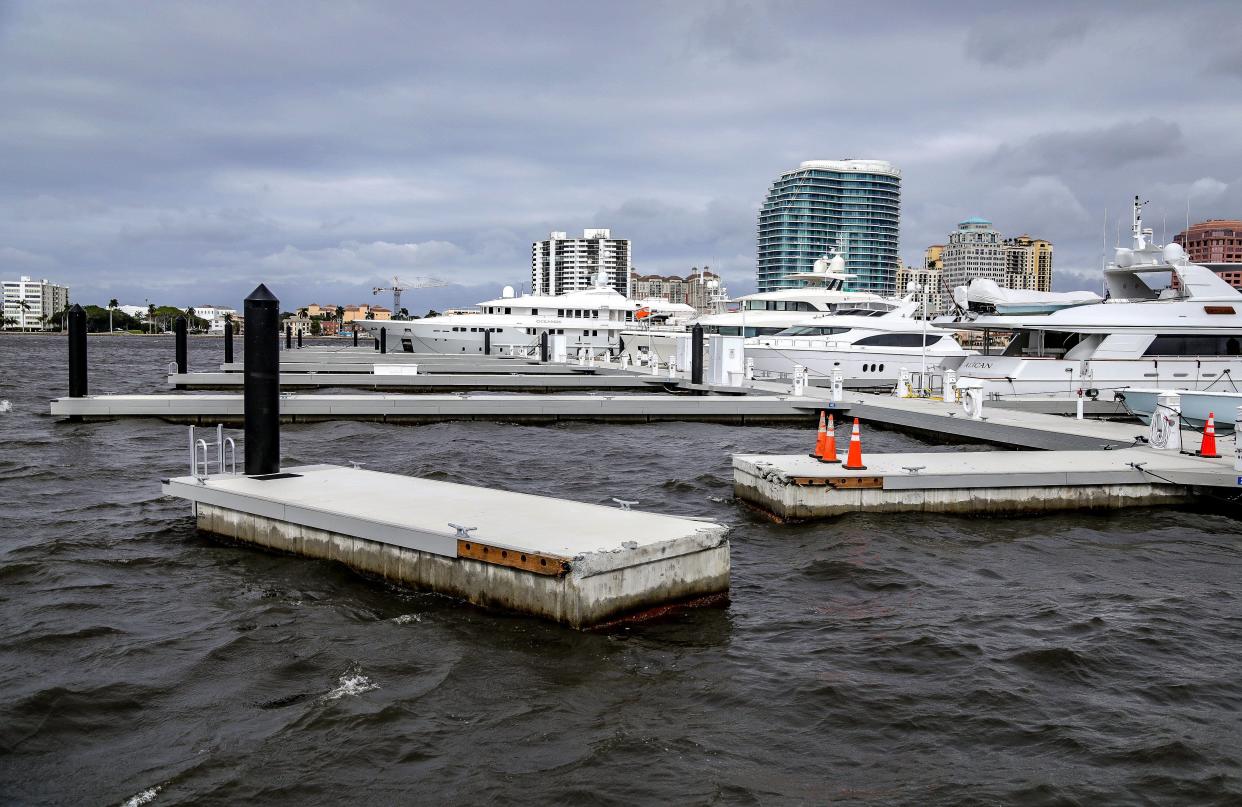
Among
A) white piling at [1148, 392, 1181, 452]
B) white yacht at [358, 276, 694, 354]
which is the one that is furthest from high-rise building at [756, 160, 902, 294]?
white piling at [1148, 392, 1181, 452]

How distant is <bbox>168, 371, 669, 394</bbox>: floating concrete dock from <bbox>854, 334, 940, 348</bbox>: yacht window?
31.9 ft

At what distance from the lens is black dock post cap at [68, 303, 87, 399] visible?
23.2 meters

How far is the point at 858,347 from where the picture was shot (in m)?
38.2

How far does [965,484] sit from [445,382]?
24.9m

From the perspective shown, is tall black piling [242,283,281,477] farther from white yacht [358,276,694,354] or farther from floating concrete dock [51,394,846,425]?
white yacht [358,276,694,354]

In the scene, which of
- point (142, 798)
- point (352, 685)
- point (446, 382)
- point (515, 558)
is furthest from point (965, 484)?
point (446, 382)

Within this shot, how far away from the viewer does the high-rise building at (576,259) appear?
5920 inches

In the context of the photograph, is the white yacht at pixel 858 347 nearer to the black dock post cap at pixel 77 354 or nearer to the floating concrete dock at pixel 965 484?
the black dock post cap at pixel 77 354

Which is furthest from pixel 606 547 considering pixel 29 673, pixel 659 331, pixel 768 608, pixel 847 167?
pixel 847 167

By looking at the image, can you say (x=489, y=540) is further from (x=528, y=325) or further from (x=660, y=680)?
(x=528, y=325)

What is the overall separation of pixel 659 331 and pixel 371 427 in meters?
33.6

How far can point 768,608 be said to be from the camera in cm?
877

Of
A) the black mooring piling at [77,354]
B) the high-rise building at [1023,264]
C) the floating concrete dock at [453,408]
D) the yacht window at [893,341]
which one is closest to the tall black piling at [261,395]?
the floating concrete dock at [453,408]

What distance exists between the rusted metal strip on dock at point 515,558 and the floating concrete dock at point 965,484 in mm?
5183
